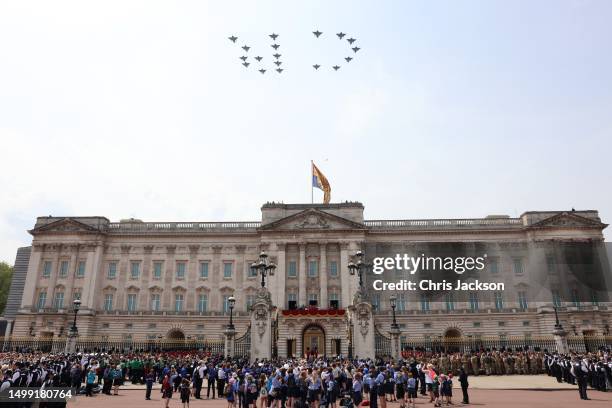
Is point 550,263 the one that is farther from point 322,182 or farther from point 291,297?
point 291,297

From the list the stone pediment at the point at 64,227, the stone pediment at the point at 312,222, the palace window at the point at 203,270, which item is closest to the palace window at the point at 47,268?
the stone pediment at the point at 64,227

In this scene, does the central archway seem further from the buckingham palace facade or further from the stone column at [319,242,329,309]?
the stone column at [319,242,329,309]

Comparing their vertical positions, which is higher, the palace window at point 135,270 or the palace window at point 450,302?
the palace window at point 135,270

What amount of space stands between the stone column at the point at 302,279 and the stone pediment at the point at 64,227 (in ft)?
97.0

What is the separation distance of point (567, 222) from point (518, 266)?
8551 millimetres

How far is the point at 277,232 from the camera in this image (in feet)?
206

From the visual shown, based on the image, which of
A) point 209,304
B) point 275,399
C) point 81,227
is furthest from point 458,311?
point 81,227

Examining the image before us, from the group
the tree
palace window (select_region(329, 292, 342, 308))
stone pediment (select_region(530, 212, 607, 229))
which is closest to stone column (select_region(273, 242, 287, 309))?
palace window (select_region(329, 292, 342, 308))

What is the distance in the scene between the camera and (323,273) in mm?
61031

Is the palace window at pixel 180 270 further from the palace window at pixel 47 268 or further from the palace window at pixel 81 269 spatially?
the palace window at pixel 47 268

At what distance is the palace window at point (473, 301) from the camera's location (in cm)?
5966

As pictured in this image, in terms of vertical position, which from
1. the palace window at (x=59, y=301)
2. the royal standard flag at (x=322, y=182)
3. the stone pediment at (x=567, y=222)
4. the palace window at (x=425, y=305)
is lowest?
the palace window at (x=425, y=305)

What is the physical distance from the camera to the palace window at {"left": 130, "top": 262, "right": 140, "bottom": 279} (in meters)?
63.8

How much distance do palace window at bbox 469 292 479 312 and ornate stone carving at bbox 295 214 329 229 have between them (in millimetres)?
20924
